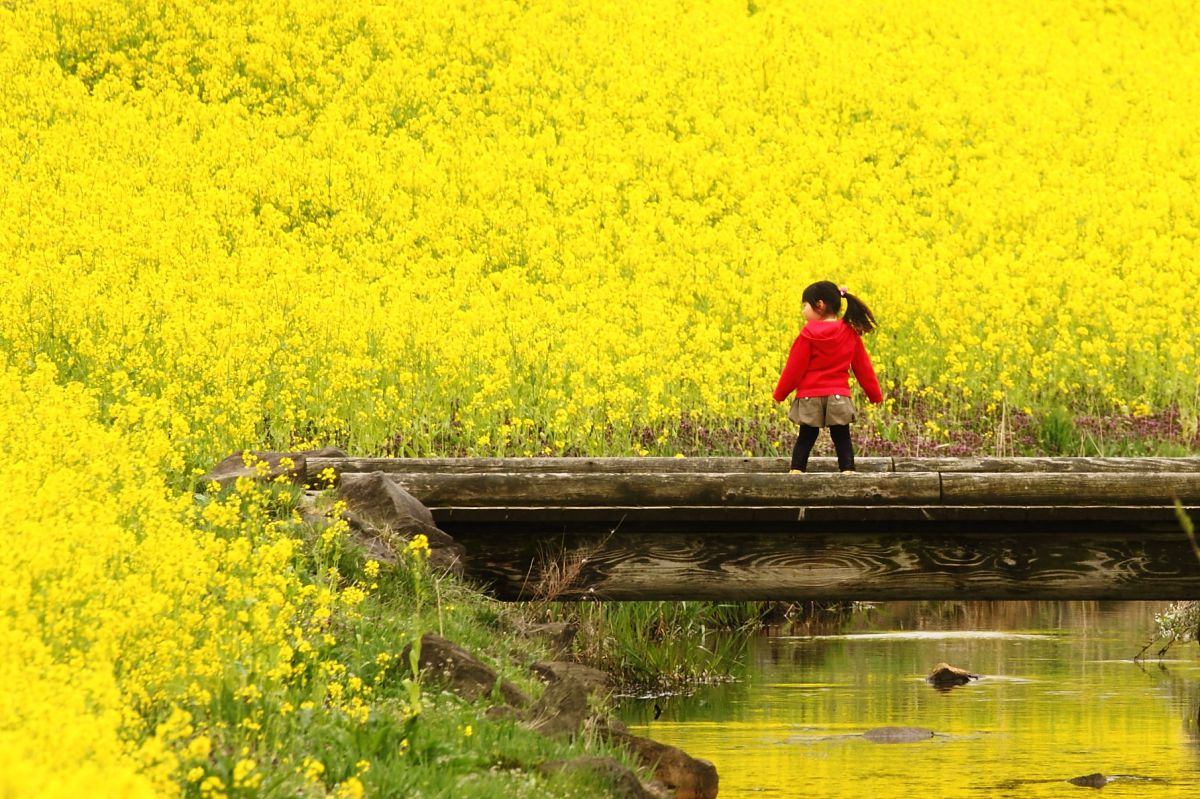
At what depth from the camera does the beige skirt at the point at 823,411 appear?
1043cm

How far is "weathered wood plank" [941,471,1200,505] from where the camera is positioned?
30.8ft

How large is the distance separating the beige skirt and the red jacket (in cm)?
6

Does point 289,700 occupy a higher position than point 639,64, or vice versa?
point 639,64

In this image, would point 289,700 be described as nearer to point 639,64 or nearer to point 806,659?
point 806,659

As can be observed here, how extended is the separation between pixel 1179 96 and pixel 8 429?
28.5m

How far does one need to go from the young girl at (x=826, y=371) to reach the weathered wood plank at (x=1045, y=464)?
1.98 ft

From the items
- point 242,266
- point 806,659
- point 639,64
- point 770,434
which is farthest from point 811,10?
point 806,659

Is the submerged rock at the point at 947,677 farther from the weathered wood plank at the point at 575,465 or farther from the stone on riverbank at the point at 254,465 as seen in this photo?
the stone on riverbank at the point at 254,465

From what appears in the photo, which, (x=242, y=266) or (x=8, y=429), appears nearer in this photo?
(x=8, y=429)

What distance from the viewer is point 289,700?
610cm

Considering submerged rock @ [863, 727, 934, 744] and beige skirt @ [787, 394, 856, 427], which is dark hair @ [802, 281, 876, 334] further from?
submerged rock @ [863, 727, 934, 744]

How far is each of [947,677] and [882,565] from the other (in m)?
1.99

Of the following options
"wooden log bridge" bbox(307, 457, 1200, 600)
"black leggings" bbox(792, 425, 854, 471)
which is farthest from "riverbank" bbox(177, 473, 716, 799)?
"black leggings" bbox(792, 425, 854, 471)

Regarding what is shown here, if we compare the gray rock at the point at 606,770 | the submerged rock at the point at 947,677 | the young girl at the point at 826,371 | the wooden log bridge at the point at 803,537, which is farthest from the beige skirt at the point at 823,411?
the gray rock at the point at 606,770
